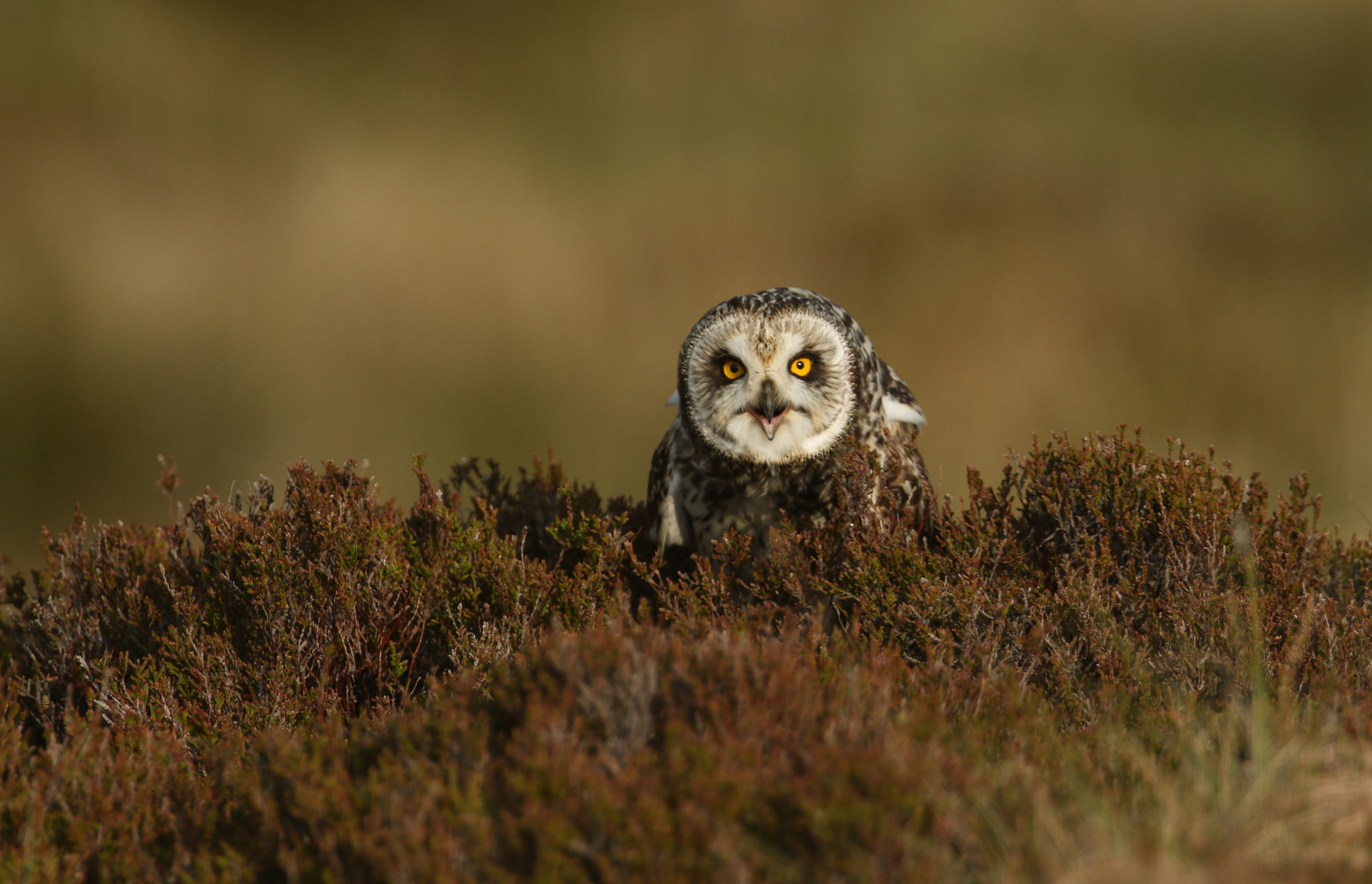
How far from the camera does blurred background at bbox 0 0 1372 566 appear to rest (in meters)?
8.93

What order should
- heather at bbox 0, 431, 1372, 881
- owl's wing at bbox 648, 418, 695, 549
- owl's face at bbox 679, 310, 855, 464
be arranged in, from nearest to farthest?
heather at bbox 0, 431, 1372, 881, owl's face at bbox 679, 310, 855, 464, owl's wing at bbox 648, 418, 695, 549

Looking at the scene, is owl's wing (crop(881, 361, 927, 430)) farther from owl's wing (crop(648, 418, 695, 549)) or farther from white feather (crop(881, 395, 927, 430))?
owl's wing (crop(648, 418, 695, 549))

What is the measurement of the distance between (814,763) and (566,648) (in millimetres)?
604

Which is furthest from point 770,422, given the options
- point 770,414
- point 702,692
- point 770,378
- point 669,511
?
point 702,692

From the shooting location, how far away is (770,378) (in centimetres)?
316

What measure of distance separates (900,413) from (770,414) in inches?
27.7

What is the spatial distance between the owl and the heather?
0.58 feet

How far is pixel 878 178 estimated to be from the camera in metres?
10.5

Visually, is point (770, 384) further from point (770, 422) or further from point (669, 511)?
point (669, 511)

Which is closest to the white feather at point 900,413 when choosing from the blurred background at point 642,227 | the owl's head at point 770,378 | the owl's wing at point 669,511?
the owl's head at point 770,378

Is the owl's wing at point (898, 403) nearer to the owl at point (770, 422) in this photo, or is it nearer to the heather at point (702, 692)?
the owl at point (770, 422)

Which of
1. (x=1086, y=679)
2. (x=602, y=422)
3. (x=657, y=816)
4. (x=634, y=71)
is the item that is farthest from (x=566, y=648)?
(x=634, y=71)

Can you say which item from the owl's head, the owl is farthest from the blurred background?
the owl's head

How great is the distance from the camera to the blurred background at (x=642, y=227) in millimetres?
8930
